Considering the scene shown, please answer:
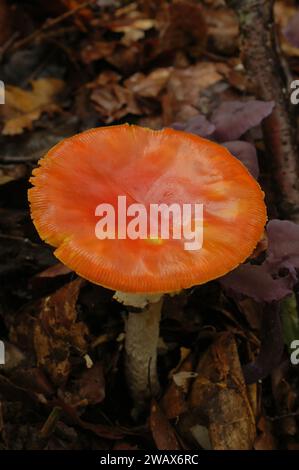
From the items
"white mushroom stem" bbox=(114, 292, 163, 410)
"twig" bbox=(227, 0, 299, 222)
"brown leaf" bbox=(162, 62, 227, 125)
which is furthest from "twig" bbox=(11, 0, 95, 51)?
"white mushroom stem" bbox=(114, 292, 163, 410)

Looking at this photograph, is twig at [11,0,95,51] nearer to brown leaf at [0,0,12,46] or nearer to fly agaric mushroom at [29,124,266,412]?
brown leaf at [0,0,12,46]

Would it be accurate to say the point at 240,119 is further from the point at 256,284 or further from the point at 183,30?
the point at 183,30

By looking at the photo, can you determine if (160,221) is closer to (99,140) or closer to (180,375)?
(99,140)

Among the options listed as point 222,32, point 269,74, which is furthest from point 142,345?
point 222,32

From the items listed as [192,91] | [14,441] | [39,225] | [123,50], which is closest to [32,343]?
[14,441]

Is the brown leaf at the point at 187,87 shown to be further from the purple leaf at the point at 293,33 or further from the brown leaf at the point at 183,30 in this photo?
the purple leaf at the point at 293,33
